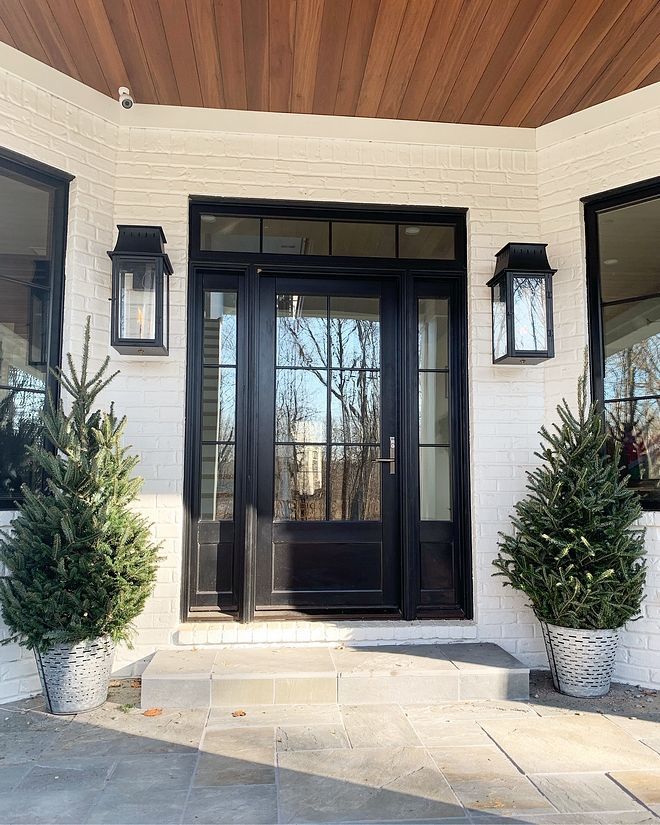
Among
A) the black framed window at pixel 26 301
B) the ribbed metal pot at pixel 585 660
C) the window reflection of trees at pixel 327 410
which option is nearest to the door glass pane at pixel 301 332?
the window reflection of trees at pixel 327 410

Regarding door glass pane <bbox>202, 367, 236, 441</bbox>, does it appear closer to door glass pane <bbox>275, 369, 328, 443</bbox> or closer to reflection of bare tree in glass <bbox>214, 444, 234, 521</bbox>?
reflection of bare tree in glass <bbox>214, 444, 234, 521</bbox>

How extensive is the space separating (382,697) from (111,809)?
1261mm

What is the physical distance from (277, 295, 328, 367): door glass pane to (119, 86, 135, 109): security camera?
1.23 m

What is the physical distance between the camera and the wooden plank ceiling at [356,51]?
264 cm

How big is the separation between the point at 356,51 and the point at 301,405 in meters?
1.76

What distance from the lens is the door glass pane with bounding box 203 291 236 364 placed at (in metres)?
3.48

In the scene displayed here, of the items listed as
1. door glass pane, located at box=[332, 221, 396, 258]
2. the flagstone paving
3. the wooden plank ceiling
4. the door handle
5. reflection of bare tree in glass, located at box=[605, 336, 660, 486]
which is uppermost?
the wooden plank ceiling

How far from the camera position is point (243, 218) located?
3.54m

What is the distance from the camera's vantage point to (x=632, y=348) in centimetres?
334

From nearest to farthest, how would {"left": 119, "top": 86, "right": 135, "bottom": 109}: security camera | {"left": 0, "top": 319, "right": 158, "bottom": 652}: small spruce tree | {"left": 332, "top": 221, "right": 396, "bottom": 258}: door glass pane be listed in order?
1. {"left": 0, "top": 319, "right": 158, "bottom": 652}: small spruce tree
2. {"left": 119, "top": 86, "right": 135, "bottom": 109}: security camera
3. {"left": 332, "top": 221, "right": 396, "bottom": 258}: door glass pane

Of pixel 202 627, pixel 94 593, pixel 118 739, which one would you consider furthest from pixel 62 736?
pixel 202 627

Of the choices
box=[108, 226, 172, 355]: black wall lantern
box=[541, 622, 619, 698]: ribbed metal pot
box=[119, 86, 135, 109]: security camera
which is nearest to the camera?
box=[541, 622, 619, 698]: ribbed metal pot

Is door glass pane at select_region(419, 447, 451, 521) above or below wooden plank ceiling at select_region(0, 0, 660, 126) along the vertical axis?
below

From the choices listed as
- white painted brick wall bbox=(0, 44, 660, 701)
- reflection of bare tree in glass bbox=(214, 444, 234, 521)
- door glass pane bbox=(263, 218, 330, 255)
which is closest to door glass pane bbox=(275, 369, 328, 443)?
reflection of bare tree in glass bbox=(214, 444, 234, 521)
